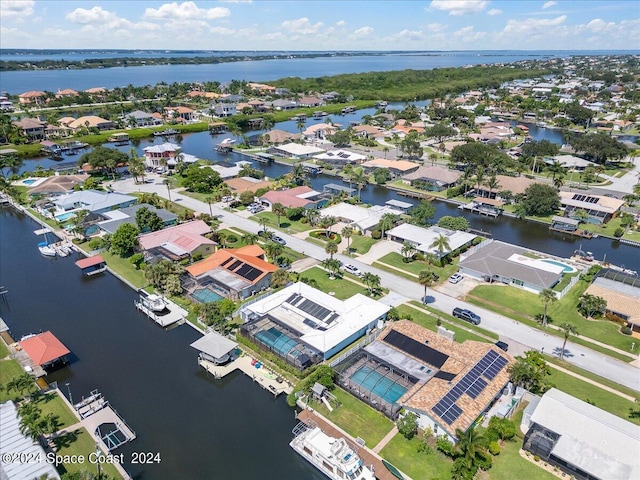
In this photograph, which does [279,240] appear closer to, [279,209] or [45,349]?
[279,209]

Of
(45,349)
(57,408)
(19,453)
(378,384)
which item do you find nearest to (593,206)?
(378,384)

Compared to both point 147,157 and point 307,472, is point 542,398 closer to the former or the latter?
point 307,472

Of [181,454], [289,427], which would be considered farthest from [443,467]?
[181,454]

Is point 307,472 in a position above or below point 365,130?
below

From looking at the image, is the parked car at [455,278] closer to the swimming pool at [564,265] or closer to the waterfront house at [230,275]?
the swimming pool at [564,265]

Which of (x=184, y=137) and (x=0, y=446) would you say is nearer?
(x=0, y=446)

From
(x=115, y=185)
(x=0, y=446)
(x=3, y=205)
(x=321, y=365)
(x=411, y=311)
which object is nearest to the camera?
(x=0, y=446)

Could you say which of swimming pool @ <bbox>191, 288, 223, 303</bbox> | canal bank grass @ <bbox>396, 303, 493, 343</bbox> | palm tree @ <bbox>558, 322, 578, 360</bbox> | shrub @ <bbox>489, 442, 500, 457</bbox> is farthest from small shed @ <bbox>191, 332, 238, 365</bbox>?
palm tree @ <bbox>558, 322, 578, 360</bbox>

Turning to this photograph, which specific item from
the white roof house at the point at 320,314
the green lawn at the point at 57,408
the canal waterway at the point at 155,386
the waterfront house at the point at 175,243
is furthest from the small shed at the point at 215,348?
the waterfront house at the point at 175,243
